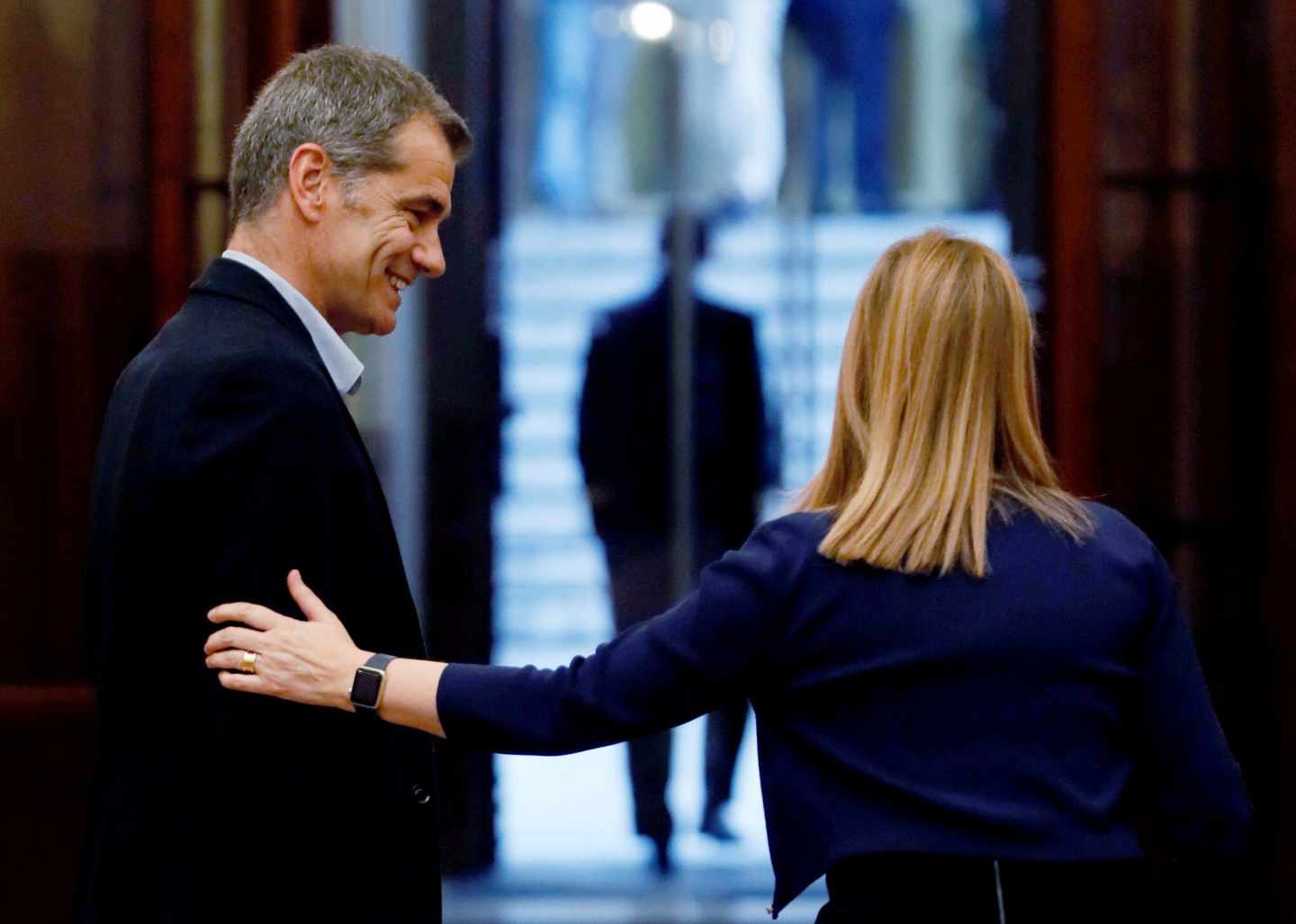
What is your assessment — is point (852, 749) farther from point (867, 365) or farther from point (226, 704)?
point (226, 704)

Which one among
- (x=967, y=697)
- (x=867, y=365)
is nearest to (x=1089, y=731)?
(x=967, y=697)

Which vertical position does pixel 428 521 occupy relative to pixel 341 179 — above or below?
below

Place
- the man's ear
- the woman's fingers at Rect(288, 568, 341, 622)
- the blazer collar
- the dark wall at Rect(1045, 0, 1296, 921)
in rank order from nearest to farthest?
the woman's fingers at Rect(288, 568, 341, 622) < the blazer collar < the man's ear < the dark wall at Rect(1045, 0, 1296, 921)

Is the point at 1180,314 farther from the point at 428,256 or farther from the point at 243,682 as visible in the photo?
the point at 243,682

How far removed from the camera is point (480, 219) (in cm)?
463

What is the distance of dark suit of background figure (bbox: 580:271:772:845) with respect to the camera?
4793 millimetres

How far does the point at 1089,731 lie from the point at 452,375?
323cm

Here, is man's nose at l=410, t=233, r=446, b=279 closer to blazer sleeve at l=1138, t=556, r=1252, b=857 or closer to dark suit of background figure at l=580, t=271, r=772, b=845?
blazer sleeve at l=1138, t=556, r=1252, b=857

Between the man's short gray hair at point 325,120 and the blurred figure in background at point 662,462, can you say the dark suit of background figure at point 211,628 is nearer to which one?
the man's short gray hair at point 325,120

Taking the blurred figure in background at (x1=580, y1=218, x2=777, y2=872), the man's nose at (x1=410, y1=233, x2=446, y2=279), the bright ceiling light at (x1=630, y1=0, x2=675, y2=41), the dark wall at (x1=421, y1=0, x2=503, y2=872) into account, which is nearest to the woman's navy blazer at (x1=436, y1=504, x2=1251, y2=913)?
the man's nose at (x1=410, y1=233, x2=446, y2=279)

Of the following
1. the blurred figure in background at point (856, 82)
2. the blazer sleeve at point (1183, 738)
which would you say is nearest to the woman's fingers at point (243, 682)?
the blazer sleeve at point (1183, 738)

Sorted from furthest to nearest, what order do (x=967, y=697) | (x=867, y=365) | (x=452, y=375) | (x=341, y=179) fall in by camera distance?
(x=452, y=375)
(x=341, y=179)
(x=867, y=365)
(x=967, y=697)

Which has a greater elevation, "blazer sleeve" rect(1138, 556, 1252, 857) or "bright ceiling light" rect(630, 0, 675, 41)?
"bright ceiling light" rect(630, 0, 675, 41)

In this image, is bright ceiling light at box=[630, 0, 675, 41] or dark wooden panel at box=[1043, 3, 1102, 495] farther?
bright ceiling light at box=[630, 0, 675, 41]
